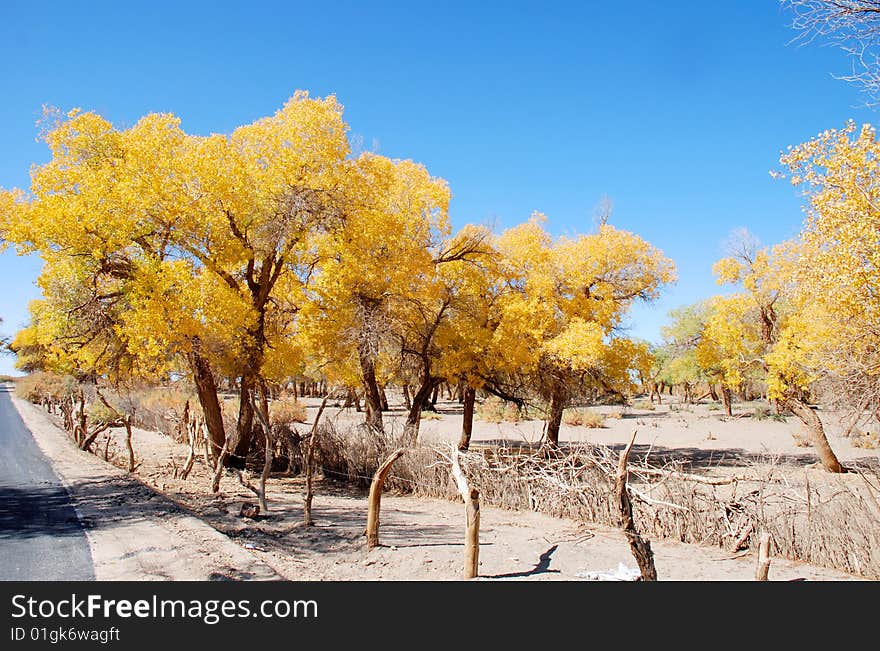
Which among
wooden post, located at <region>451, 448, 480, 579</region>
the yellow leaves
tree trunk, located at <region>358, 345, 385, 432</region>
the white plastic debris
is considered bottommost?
the white plastic debris

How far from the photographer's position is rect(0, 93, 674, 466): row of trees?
10758mm

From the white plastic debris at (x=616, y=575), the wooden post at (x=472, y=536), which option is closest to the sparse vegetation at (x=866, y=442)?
the white plastic debris at (x=616, y=575)

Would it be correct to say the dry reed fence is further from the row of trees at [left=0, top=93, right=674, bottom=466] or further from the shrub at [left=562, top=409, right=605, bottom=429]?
the shrub at [left=562, top=409, right=605, bottom=429]

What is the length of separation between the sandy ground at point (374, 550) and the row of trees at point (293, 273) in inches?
89.6

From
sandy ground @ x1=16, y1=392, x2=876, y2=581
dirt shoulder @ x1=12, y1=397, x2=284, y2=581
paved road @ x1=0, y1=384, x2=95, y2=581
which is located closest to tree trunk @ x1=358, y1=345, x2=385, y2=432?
sandy ground @ x1=16, y1=392, x2=876, y2=581

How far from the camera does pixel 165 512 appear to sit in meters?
9.09

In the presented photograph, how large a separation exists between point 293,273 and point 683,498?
10291 millimetres

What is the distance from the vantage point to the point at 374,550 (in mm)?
7801

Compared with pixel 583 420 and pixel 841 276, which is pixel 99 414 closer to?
pixel 583 420

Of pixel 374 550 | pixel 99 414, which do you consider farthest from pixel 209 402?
pixel 99 414

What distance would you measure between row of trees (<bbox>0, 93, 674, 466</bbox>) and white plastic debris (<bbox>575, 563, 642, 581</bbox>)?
7.29m

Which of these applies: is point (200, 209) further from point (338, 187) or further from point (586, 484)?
point (586, 484)

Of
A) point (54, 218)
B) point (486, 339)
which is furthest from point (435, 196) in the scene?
point (54, 218)

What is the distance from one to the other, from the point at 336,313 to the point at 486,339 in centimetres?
405
